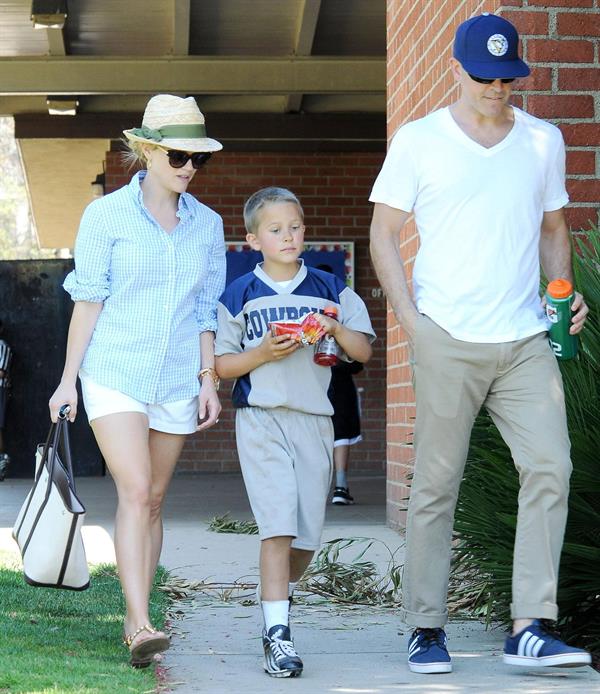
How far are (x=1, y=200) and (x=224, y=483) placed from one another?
2323 inches

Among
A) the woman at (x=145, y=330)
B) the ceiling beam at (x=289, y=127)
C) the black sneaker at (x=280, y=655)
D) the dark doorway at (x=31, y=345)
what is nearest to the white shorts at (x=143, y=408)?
the woman at (x=145, y=330)

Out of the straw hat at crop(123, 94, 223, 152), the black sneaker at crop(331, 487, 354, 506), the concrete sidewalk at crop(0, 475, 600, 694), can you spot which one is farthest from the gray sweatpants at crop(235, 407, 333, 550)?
the black sneaker at crop(331, 487, 354, 506)

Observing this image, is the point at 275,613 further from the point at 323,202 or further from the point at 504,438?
the point at 323,202

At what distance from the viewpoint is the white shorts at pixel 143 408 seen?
4418 mm

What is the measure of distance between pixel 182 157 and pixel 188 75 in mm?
8470

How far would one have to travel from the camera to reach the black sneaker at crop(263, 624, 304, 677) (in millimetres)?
4289

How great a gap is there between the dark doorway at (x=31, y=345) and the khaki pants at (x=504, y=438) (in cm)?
1042

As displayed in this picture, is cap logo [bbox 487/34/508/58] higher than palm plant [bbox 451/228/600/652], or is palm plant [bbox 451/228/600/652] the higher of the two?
cap logo [bbox 487/34/508/58]

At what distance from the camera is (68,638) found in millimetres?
4879

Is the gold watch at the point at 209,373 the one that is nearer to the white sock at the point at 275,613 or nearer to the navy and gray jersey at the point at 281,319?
the navy and gray jersey at the point at 281,319

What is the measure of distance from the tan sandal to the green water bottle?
1.54 metres

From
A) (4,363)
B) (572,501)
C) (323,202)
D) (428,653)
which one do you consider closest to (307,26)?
(323,202)

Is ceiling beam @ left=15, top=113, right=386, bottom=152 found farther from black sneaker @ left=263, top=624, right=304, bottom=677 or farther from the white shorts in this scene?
black sneaker @ left=263, top=624, right=304, bottom=677

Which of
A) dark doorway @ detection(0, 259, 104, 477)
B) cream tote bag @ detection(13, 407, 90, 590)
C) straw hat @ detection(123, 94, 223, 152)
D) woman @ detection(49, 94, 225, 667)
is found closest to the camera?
cream tote bag @ detection(13, 407, 90, 590)
